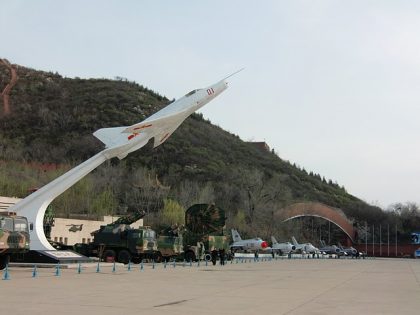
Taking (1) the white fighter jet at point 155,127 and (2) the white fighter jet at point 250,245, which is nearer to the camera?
(1) the white fighter jet at point 155,127

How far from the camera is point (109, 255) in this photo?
3023 cm

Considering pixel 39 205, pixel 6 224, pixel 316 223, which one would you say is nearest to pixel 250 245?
pixel 39 205

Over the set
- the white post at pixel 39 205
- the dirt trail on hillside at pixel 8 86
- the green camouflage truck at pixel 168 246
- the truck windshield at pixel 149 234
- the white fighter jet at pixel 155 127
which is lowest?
the green camouflage truck at pixel 168 246

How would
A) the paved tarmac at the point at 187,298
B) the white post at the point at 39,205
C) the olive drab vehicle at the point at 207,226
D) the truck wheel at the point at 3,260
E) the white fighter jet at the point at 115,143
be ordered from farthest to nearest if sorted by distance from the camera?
the olive drab vehicle at the point at 207,226 → the white fighter jet at the point at 115,143 → the white post at the point at 39,205 → the truck wheel at the point at 3,260 → the paved tarmac at the point at 187,298

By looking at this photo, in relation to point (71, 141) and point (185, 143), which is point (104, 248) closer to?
point (71, 141)

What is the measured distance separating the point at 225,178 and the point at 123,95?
35.1 meters

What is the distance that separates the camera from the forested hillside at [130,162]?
5684cm

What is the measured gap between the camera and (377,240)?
98.5 meters

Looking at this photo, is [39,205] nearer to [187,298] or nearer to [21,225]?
[21,225]

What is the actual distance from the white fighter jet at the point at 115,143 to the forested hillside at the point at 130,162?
642 inches

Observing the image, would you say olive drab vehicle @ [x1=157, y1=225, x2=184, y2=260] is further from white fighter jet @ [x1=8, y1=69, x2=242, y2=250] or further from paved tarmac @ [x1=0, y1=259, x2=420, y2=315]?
paved tarmac @ [x1=0, y1=259, x2=420, y2=315]

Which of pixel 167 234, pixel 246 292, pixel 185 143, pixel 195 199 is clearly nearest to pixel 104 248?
pixel 167 234

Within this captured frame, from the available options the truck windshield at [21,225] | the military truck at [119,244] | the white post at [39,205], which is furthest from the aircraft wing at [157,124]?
the truck windshield at [21,225]

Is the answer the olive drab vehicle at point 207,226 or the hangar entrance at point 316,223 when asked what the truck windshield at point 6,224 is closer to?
the olive drab vehicle at point 207,226
